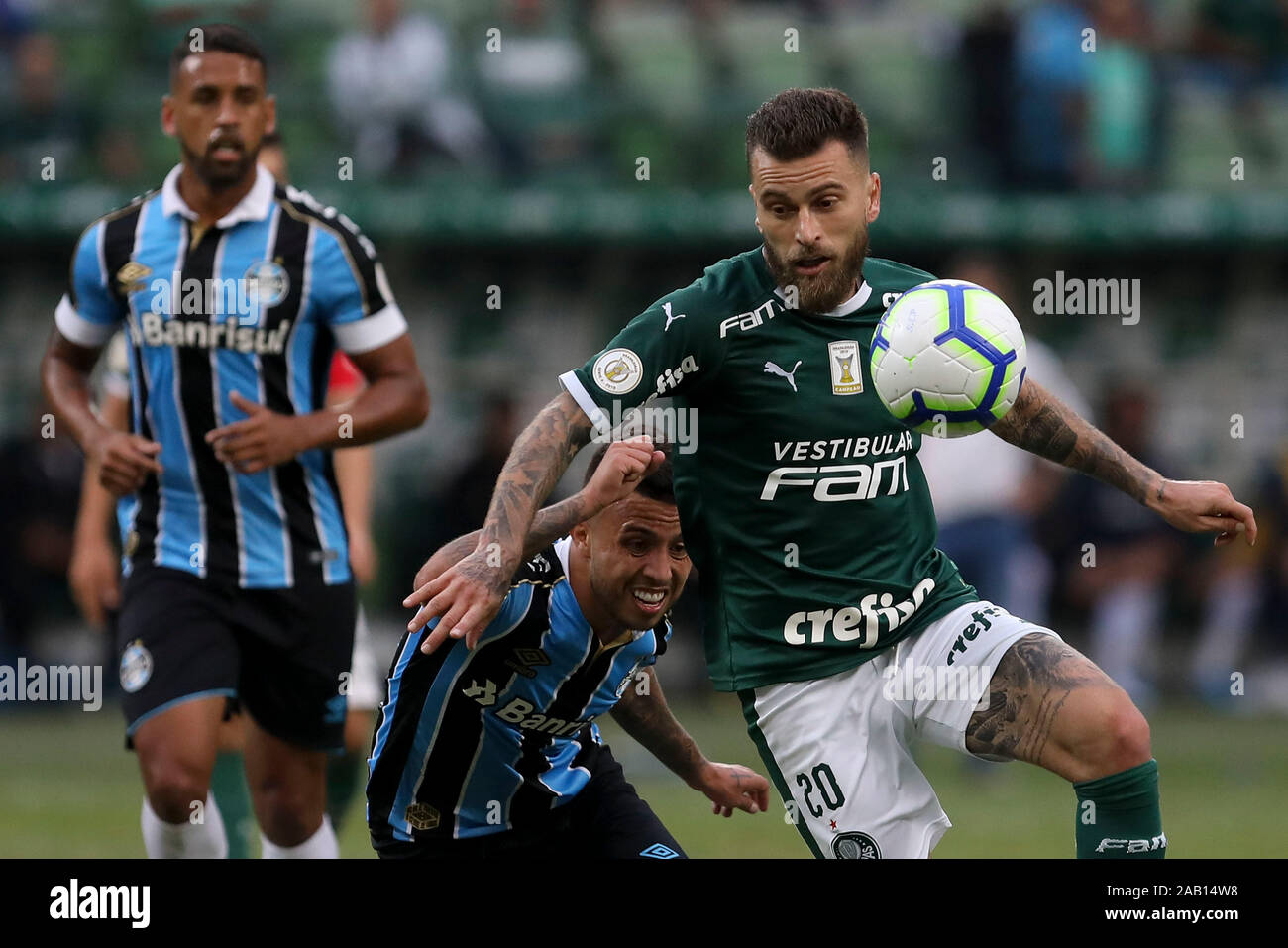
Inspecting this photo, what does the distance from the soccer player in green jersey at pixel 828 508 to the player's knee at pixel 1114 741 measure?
4.0 inches

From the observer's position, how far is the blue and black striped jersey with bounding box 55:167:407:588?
20.7ft

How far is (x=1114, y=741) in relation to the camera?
186 inches

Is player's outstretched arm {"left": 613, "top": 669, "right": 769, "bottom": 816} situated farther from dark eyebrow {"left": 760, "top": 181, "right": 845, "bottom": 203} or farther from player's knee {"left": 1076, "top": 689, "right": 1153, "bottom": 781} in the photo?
dark eyebrow {"left": 760, "top": 181, "right": 845, "bottom": 203}

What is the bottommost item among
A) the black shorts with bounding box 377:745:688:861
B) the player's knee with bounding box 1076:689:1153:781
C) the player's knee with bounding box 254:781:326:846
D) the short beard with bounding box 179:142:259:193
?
the player's knee with bounding box 254:781:326:846

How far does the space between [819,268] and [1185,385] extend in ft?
34.6

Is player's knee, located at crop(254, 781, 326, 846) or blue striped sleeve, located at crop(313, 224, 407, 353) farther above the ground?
blue striped sleeve, located at crop(313, 224, 407, 353)

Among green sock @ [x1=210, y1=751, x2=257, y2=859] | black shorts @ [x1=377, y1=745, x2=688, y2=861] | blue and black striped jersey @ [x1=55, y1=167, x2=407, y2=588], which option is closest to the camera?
black shorts @ [x1=377, y1=745, x2=688, y2=861]

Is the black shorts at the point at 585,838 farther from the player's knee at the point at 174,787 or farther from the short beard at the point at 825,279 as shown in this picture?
the short beard at the point at 825,279

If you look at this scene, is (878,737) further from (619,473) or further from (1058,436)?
(619,473)

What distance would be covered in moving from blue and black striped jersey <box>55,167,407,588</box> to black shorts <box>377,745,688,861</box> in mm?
1372

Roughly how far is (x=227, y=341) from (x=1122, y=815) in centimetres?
316

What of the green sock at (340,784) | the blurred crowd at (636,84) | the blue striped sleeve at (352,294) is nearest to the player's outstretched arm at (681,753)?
the blue striped sleeve at (352,294)

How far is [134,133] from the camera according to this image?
14.3 meters

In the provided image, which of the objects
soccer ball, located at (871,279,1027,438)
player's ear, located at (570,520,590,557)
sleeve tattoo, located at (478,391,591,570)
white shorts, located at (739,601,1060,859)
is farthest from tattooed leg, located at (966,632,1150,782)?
sleeve tattoo, located at (478,391,591,570)
